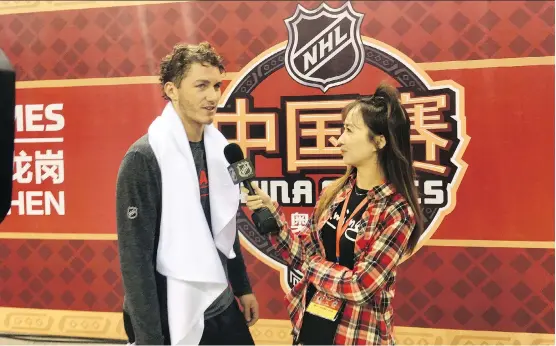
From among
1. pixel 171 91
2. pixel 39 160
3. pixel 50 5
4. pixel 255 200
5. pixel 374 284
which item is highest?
pixel 50 5

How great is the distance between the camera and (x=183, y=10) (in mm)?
2059

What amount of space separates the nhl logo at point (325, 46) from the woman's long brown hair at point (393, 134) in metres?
0.50

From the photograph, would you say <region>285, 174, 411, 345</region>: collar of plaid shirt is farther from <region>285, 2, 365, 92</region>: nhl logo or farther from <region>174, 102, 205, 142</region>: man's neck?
<region>285, 2, 365, 92</region>: nhl logo

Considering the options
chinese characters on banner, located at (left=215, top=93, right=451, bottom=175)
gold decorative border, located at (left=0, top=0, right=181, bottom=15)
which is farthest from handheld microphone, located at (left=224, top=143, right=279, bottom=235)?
gold decorative border, located at (left=0, top=0, right=181, bottom=15)

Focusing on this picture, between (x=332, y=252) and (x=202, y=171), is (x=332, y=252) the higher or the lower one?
the lower one

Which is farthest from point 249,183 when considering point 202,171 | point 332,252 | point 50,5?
point 50,5

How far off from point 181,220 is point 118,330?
94 centimetres

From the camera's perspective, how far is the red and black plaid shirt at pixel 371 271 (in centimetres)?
139

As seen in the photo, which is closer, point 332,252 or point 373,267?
point 373,267

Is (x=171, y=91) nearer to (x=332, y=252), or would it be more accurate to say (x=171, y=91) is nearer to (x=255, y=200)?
(x=255, y=200)

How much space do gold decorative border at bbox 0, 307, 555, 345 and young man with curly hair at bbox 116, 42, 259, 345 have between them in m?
0.43

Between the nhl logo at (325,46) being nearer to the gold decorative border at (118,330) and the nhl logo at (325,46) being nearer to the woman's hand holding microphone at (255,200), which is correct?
the woman's hand holding microphone at (255,200)

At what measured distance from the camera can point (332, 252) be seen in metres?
1.50

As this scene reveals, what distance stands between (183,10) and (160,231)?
3.21ft
